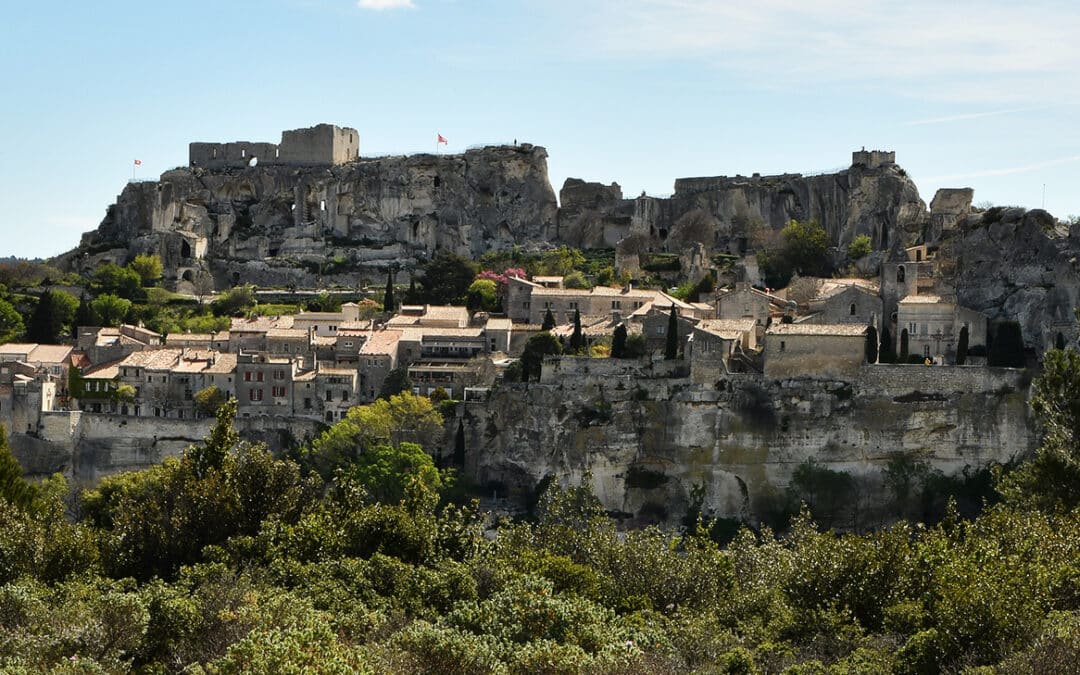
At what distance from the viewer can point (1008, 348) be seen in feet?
205

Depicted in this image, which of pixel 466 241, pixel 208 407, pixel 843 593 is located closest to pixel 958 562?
pixel 843 593

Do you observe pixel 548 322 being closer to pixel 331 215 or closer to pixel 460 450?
pixel 460 450

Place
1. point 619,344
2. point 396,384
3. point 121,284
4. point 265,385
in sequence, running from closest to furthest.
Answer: point 619,344, point 396,384, point 265,385, point 121,284

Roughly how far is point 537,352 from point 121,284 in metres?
28.9

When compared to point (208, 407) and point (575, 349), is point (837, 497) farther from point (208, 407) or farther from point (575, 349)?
point (208, 407)

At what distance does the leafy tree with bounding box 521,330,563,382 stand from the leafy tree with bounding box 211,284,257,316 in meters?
21.4

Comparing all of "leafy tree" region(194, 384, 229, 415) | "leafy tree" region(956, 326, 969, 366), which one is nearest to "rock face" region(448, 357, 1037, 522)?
"leafy tree" region(956, 326, 969, 366)

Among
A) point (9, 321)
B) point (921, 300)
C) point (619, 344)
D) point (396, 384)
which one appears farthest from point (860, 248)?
point (9, 321)

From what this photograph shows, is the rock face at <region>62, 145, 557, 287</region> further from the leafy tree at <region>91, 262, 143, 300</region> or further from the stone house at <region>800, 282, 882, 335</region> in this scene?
the stone house at <region>800, 282, 882, 335</region>

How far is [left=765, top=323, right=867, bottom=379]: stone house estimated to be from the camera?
62031 millimetres

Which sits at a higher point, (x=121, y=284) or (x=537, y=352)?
(x=121, y=284)

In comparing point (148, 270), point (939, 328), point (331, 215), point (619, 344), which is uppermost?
point (331, 215)

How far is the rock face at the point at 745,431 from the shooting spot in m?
61.2

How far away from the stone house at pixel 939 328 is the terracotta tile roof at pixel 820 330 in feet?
6.34
